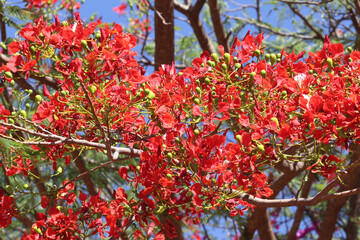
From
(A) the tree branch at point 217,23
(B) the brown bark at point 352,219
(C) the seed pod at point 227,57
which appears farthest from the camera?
(B) the brown bark at point 352,219

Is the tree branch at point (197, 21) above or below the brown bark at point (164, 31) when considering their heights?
above

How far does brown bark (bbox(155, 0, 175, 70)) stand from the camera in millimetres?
2770

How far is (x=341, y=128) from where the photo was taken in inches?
49.6

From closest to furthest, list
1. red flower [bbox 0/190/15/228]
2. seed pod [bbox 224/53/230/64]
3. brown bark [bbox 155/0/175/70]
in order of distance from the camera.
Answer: seed pod [bbox 224/53/230/64]
red flower [bbox 0/190/15/228]
brown bark [bbox 155/0/175/70]

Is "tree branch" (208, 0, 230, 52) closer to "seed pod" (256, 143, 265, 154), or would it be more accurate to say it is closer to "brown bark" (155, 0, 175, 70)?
"brown bark" (155, 0, 175, 70)

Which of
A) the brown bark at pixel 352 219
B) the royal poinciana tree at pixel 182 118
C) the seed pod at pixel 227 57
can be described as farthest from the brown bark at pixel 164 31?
the brown bark at pixel 352 219

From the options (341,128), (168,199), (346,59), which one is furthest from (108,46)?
(346,59)

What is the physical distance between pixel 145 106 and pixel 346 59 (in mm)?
779

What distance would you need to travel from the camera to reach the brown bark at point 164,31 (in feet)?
9.09

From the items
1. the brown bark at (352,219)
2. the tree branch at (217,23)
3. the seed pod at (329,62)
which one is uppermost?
the tree branch at (217,23)

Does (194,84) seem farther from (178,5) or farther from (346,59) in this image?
(178,5)

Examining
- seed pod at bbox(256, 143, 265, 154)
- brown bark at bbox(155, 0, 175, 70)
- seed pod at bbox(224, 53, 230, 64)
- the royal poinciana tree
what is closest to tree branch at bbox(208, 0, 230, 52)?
brown bark at bbox(155, 0, 175, 70)

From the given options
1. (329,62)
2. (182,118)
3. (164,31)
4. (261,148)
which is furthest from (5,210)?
(164,31)

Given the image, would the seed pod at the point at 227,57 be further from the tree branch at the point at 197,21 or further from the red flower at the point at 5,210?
the tree branch at the point at 197,21
